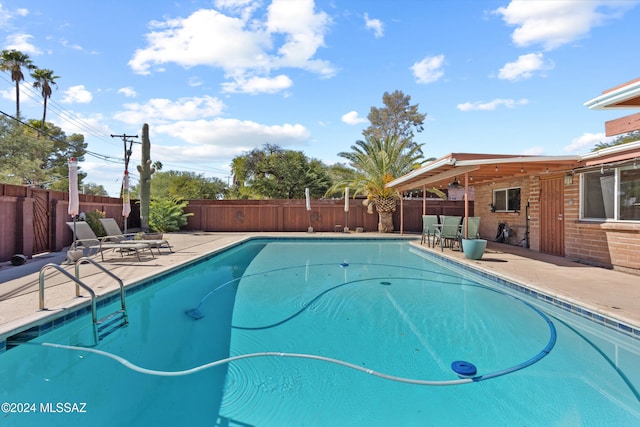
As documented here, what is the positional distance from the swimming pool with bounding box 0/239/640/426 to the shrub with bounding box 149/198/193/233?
35.7 ft

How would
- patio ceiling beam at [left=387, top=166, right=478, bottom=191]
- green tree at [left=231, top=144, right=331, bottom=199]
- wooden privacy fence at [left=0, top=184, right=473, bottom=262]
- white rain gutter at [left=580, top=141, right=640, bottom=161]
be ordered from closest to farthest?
white rain gutter at [left=580, top=141, right=640, bottom=161], patio ceiling beam at [left=387, top=166, right=478, bottom=191], wooden privacy fence at [left=0, top=184, right=473, bottom=262], green tree at [left=231, top=144, right=331, bottom=199]

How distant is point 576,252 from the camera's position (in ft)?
27.2

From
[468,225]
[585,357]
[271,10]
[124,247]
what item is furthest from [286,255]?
[585,357]

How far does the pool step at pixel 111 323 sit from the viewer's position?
A: 4217 mm

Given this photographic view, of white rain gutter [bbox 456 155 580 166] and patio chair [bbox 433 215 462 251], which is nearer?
white rain gutter [bbox 456 155 580 166]

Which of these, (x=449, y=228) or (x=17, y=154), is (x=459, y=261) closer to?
(x=449, y=228)

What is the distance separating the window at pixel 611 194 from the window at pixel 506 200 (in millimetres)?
3101

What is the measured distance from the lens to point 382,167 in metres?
16.0

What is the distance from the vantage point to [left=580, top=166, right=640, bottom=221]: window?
22.5 feet

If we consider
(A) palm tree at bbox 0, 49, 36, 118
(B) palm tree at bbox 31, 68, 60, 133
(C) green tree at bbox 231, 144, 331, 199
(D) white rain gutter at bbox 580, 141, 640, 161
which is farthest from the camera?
(C) green tree at bbox 231, 144, 331, 199

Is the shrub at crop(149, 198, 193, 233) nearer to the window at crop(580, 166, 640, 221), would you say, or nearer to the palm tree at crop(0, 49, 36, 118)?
the window at crop(580, 166, 640, 221)

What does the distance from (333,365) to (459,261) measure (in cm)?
582

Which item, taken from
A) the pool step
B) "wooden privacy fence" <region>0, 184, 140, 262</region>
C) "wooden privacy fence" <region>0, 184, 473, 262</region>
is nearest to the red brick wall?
"wooden privacy fence" <region>0, 184, 473, 262</region>

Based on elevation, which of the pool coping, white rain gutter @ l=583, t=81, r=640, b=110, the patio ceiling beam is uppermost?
the patio ceiling beam
